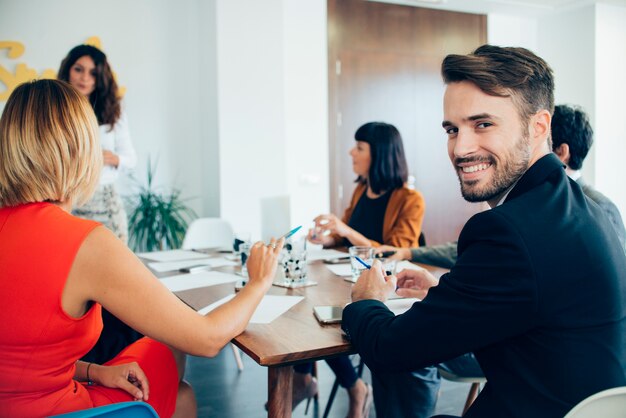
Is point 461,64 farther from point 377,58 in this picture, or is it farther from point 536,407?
point 377,58

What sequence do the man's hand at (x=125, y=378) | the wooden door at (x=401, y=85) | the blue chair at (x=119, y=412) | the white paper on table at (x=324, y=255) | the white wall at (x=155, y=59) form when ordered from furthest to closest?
the wooden door at (x=401, y=85), the white wall at (x=155, y=59), the white paper on table at (x=324, y=255), the man's hand at (x=125, y=378), the blue chair at (x=119, y=412)

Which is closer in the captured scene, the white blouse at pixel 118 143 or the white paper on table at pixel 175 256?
the white paper on table at pixel 175 256

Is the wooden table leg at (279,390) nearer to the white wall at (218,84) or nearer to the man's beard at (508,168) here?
the man's beard at (508,168)

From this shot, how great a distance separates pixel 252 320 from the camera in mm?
1493

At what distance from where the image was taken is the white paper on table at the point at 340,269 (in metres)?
2.14

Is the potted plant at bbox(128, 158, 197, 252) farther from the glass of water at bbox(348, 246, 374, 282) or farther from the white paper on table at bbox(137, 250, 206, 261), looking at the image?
the glass of water at bbox(348, 246, 374, 282)

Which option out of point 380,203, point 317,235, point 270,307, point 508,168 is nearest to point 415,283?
point 270,307

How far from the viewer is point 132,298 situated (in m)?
1.19

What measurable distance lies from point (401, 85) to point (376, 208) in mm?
2793

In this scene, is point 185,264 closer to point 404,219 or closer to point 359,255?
point 359,255

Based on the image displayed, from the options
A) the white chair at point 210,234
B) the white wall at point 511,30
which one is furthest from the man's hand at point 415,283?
the white wall at point 511,30

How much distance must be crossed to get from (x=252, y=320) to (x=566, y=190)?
2.76 ft

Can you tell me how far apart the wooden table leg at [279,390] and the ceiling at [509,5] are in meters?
4.71

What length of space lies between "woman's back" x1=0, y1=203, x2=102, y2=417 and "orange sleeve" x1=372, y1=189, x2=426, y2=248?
1769 mm
